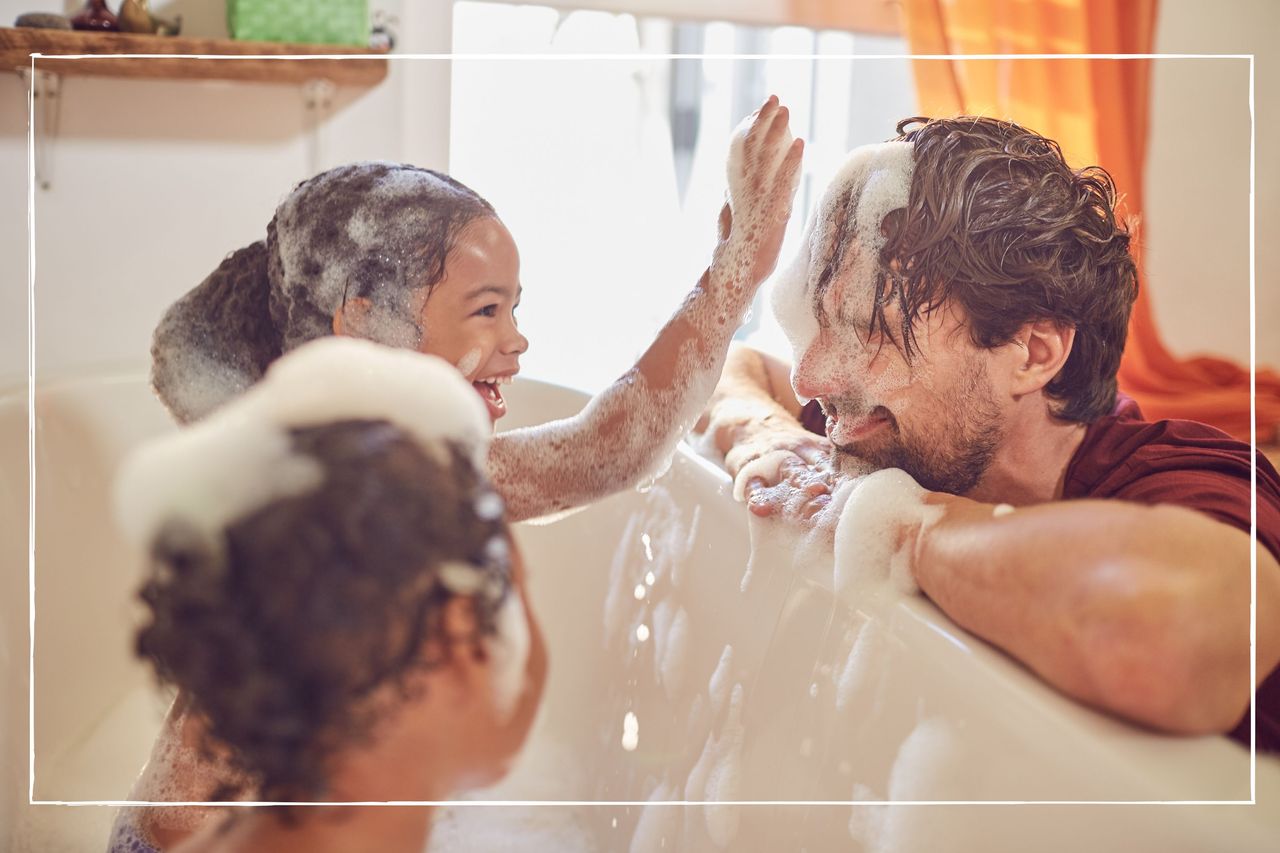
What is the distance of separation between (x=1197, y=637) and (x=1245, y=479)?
0.18 metres

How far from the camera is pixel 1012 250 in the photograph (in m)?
0.86

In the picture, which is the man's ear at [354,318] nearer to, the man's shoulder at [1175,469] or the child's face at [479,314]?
the child's face at [479,314]

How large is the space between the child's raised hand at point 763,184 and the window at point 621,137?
0.01m

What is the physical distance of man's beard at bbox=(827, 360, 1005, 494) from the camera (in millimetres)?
905

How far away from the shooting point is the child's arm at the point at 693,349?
955 millimetres

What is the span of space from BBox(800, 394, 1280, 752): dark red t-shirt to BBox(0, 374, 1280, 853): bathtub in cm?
18

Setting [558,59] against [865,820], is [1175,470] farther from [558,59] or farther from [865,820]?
[558,59]

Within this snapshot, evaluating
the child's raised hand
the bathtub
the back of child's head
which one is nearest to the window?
the child's raised hand

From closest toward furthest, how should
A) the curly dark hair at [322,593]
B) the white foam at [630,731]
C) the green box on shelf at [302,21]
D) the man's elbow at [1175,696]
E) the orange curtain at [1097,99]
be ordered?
1. the curly dark hair at [322,593]
2. the man's elbow at [1175,696]
3. the orange curtain at [1097,99]
4. the white foam at [630,731]
5. the green box on shelf at [302,21]

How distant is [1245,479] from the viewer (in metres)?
0.85

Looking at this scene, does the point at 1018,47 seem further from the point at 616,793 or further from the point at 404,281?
the point at 616,793

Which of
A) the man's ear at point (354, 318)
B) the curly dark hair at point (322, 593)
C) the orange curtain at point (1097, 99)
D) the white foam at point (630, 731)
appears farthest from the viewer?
the white foam at point (630, 731)

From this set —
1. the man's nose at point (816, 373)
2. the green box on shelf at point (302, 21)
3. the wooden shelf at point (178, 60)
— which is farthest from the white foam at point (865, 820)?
the green box on shelf at point (302, 21)

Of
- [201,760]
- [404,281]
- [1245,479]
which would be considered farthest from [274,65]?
[1245,479]
